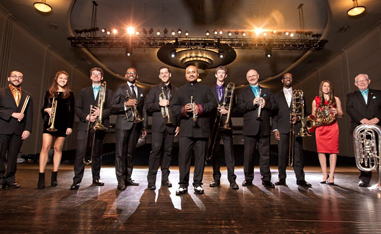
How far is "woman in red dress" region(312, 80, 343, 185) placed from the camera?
3627 mm

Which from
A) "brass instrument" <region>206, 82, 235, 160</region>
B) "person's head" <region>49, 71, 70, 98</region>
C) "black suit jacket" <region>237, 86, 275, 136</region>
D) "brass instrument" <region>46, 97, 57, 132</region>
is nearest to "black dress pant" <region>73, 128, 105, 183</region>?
"brass instrument" <region>46, 97, 57, 132</region>

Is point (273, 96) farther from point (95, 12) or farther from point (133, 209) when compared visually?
point (95, 12)

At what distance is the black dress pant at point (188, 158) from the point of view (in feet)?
9.48

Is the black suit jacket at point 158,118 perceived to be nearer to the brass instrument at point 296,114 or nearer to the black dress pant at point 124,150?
the black dress pant at point 124,150

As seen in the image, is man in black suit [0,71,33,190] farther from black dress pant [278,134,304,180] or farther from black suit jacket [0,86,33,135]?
black dress pant [278,134,304,180]

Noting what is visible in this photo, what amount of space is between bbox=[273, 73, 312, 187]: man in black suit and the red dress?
16.6 inches

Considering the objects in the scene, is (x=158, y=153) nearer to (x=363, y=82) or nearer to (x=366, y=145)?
(x=366, y=145)

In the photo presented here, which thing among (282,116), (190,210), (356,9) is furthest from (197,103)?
(356,9)

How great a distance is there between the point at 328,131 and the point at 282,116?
89 centimetres

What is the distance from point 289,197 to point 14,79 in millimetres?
4354

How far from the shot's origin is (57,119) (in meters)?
3.24

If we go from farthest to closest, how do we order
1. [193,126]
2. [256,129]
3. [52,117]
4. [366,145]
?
1. [366,145]
2. [256,129]
3. [52,117]
4. [193,126]

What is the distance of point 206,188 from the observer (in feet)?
10.3

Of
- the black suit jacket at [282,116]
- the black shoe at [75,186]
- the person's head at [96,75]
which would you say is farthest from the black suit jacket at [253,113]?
the black shoe at [75,186]
